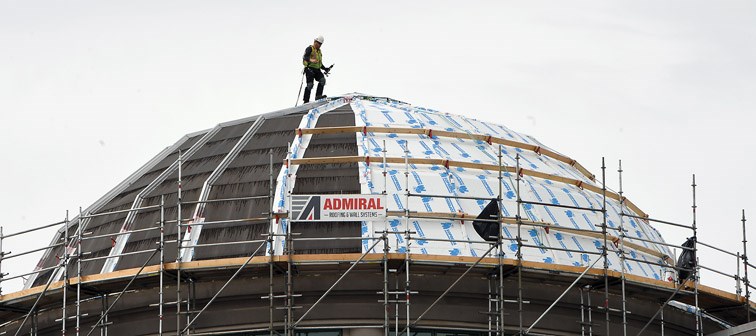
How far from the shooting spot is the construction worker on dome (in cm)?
4997

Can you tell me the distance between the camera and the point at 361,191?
142ft

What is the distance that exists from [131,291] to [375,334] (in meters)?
5.81

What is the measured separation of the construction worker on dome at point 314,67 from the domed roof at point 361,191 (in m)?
1.05

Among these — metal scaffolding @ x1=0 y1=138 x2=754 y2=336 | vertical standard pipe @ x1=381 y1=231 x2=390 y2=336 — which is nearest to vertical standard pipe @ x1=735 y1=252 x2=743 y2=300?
metal scaffolding @ x1=0 y1=138 x2=754 y2=336

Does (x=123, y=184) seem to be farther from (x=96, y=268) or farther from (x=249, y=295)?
(x=249, y=295)

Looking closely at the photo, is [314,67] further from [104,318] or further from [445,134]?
[104,318]

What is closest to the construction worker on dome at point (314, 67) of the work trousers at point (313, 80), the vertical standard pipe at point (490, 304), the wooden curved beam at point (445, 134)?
the work trousers at point (313, 80)

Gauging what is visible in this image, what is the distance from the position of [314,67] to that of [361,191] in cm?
789

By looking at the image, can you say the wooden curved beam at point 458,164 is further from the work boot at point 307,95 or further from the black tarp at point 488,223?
the work boot at point 307,95

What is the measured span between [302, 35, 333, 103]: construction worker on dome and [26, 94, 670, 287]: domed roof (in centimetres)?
105

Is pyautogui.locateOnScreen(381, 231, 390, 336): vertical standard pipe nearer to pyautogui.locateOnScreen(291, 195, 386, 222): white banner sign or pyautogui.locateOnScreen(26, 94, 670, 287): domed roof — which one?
pyautogui.locateOnScreen(26, 94, 670, 287): domed roof

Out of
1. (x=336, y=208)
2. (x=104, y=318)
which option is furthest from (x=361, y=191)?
(x=104, y=318)

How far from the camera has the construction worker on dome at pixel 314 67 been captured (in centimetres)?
4997

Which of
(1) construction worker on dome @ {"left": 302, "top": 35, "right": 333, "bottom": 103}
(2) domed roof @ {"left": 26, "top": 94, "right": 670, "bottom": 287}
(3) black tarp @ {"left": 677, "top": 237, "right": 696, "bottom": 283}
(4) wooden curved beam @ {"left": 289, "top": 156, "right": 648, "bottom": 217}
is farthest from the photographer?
(1) construction worker on dome @ {"left": 302, "top": 35, "right": 333, "bottom": 103}
